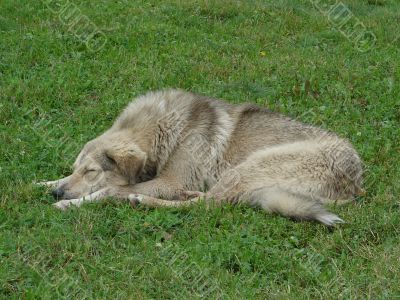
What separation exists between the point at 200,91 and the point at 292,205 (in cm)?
349

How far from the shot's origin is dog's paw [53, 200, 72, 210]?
5930 millimetres

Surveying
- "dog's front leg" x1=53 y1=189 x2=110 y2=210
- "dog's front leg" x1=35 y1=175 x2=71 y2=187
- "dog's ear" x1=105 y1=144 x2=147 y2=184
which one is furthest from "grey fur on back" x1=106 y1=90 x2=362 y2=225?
"dog's front leg" x1=35 y1=175 x2=71 y2=187

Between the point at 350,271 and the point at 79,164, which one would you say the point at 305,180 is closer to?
the point at 350,271

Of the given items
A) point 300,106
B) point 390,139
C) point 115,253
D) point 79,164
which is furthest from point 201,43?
point 115,253

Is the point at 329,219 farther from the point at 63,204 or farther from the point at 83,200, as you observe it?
the point at 63,204

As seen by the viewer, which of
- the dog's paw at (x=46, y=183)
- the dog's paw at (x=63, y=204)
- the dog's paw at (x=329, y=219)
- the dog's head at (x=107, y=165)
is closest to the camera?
the dog's paw at (x=329, y=219)

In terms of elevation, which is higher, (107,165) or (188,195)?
(107,165)

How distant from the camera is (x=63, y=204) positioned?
6.00 m

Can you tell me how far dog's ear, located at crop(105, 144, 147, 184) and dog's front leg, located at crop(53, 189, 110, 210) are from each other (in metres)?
0.32

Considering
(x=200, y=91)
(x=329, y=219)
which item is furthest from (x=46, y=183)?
(x=200, y=91)

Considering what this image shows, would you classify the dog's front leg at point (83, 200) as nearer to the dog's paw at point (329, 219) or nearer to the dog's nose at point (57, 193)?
the dog's nose at point (57, 193)

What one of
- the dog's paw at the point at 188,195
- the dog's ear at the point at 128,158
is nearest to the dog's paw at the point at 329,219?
the dog's paw at the point at 188,195

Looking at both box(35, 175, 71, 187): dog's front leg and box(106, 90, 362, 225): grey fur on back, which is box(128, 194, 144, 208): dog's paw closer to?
box(106, 90, 362, 225): grey fur on back

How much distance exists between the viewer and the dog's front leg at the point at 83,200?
5963 mm
